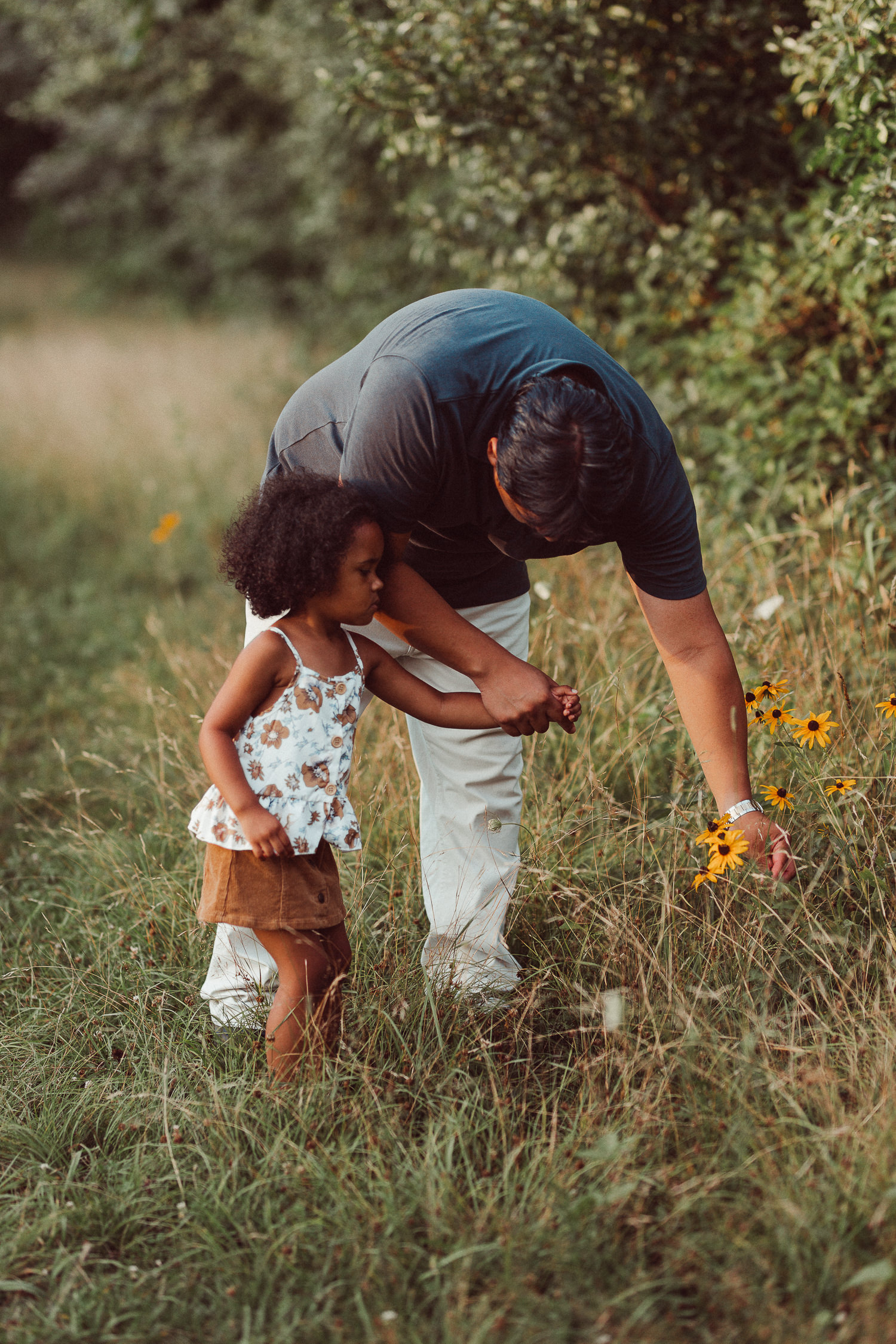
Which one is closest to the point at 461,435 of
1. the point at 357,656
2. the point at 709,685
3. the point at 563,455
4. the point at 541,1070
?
the point at 563,455

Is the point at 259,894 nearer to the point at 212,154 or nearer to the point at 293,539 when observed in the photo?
the point at 293,539

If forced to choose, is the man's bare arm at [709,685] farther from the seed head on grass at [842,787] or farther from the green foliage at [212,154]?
the green foliage at [212,154]

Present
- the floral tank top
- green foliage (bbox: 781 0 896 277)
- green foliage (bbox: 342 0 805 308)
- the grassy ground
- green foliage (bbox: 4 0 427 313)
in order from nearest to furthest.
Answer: the grassy ground
the floral tank top
green foliage (bbox: 781 0 896 277)
green foliage (bbox: 342 0 805 308)
green foliage (bbox: 4 0 427 313)

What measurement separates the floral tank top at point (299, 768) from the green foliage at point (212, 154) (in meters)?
3.28

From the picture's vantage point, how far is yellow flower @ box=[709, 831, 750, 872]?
2.11m

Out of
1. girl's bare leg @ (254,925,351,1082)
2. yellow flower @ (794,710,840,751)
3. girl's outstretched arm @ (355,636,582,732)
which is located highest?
girl's outstretched arm @ (355,636,582,732)

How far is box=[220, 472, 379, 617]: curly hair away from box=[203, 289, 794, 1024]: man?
0.24 feet

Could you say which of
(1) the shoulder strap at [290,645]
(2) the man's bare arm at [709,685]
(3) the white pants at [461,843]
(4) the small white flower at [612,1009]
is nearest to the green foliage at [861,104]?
(2) the man's bare arm at [709,685]

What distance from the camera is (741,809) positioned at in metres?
2.32

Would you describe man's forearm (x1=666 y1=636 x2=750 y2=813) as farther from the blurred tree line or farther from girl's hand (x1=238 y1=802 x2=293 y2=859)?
the blurred tree line

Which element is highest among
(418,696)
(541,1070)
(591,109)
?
(591,109)

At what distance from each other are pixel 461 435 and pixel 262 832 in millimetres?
860

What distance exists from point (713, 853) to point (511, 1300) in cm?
90

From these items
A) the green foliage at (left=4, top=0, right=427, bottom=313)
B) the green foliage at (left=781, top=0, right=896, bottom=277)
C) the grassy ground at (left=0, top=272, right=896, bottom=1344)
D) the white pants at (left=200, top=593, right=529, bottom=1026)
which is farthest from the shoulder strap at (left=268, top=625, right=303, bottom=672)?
the green foliage at (left=4, top=0, right=427, bottom=313)
